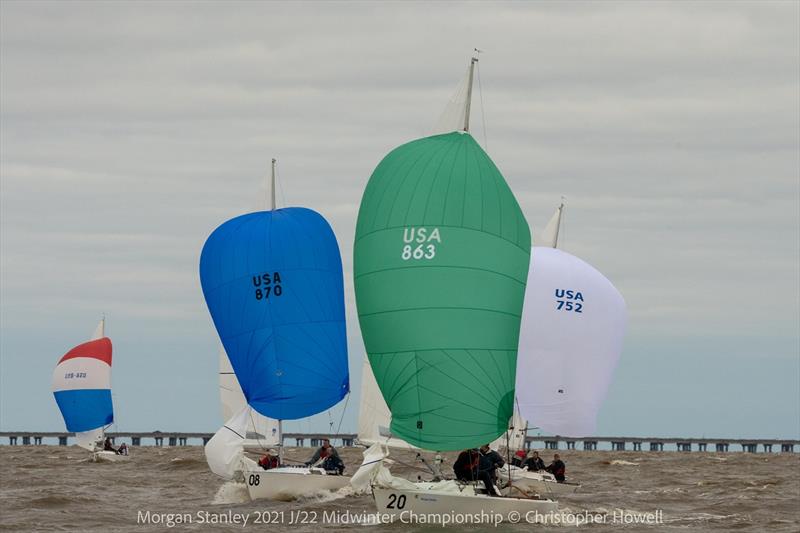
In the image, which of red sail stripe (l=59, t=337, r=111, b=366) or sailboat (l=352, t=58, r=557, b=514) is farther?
red sail stripe (l=59, t=337, r=111, b=366)

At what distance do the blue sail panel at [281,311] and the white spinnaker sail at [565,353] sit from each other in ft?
18.5

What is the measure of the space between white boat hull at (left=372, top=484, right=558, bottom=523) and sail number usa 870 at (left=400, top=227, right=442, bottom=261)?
4683 millimetres

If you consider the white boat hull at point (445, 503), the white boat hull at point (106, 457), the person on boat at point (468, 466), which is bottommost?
the white boat hull at point (106, 457)

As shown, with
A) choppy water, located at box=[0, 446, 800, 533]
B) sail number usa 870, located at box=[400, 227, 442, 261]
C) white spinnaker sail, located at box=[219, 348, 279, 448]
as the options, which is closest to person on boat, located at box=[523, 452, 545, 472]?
choppy water, located at box=[0, 446, 800, 533]

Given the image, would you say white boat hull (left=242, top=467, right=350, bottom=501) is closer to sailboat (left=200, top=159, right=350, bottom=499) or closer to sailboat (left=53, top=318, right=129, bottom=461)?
sailboat (left=200, top=159, right=350, bottom=499)

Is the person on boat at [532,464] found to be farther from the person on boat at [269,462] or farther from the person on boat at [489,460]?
the person on boat at [489,460]

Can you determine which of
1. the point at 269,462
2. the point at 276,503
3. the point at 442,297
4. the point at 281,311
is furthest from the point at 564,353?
the point at 442,297

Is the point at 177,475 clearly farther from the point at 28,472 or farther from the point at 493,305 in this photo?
the point at 493,305

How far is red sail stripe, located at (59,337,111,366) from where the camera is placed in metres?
71.3

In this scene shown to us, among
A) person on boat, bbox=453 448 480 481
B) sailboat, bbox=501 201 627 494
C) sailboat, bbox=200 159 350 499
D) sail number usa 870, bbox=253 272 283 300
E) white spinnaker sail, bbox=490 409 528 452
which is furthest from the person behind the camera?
white spinnaker sail, bbox=490 409 528 452

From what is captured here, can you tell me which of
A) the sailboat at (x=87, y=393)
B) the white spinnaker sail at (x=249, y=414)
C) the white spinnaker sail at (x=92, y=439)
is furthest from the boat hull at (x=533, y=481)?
the white spinnaker sail at (x=92, y=439)

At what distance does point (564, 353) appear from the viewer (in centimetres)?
3934

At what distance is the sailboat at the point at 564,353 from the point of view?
39.3 meters

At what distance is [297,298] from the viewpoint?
3638 centimetres
